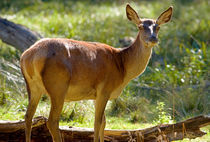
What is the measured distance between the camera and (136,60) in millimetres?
6223

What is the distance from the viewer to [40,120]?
5969mm

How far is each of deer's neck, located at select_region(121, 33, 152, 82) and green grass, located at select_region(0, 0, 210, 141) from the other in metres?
0.93

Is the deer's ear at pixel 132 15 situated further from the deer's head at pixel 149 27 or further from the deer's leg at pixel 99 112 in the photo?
the deer's leg at pixel 99 112

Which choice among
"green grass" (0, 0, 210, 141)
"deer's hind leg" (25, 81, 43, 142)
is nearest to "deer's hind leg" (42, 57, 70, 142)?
"deer's hind leg" (25, 81, 43, 142)

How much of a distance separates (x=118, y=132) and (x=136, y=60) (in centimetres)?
118

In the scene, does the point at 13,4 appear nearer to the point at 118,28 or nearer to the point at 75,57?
the point at 118,28

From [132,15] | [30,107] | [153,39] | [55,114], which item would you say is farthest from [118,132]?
[132,15]

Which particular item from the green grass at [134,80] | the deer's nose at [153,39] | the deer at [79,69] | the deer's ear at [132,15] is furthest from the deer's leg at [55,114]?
the green grass at [134,80]

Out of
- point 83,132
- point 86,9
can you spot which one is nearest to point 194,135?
point 83,132

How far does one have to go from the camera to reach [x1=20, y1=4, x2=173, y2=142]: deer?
16.8ft

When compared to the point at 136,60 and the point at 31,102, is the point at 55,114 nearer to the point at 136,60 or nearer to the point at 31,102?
the point at 31,102

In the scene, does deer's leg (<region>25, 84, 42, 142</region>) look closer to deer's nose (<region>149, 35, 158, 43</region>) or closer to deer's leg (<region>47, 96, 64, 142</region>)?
deer's leg (<region>47, 96, 64, 142</region>)

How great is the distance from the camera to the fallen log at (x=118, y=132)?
5.62 metres

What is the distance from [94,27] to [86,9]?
2.48 metres
